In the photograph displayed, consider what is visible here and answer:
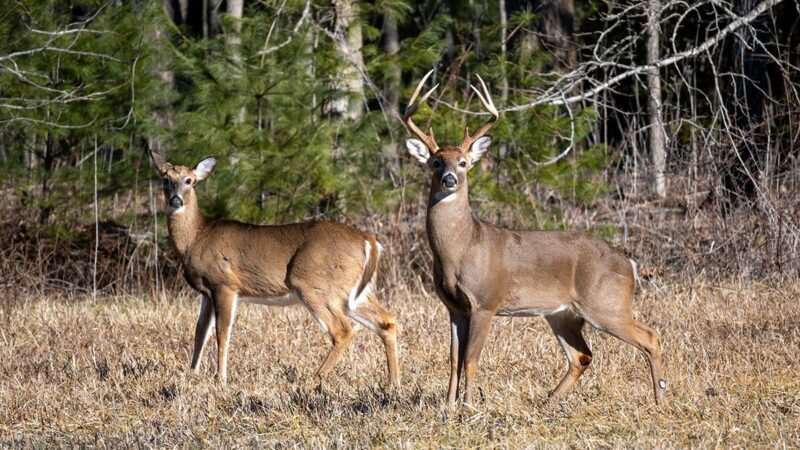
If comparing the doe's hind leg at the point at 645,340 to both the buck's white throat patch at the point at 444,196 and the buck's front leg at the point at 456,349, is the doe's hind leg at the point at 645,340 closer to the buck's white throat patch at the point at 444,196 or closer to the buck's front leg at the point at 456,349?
the buck's front leg at the point at 456,349

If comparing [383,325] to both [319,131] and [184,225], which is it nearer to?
[184,225]

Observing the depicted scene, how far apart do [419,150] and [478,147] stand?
338mm

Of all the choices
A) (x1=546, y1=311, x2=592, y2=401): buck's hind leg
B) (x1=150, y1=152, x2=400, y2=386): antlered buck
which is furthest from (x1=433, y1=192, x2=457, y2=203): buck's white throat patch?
(x1=150, y1=152, x2=400, y2=386): antlered buck

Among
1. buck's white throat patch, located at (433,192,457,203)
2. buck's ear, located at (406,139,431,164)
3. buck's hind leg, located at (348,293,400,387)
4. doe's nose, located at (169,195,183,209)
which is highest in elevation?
buck's ear, located at (406,139,431,164)

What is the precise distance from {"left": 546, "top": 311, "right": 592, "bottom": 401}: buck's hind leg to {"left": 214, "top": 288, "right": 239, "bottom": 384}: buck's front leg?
199cm

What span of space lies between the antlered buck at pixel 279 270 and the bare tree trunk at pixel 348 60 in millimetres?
3101

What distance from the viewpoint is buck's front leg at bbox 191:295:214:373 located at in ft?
24.8

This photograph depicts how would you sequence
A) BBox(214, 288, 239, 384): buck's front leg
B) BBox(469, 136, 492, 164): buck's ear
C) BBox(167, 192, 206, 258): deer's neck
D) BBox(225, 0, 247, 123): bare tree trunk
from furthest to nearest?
1. BBox(225, 0, 247, 123): bare tree trunk
2. BBox(167, 192, 206, 258): deer's neck
3. BBox(214, 288, 239, 384): buck's front leg
4. BBox(469, 136, 492, 164): buck's ear

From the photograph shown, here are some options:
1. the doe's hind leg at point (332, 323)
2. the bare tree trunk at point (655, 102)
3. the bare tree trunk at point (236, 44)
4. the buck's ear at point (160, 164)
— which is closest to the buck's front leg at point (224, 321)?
the doe's hind leg at point (332, 323)

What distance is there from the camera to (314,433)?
17.7 feet

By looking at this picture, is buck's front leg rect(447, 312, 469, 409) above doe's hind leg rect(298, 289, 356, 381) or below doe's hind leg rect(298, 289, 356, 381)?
above

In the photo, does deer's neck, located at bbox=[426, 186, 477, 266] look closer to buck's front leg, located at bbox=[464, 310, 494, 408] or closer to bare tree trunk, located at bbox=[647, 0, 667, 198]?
buck's front leg, located at bbox=[464, 310, 494, 408]

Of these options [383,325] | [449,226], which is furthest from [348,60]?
[449,226]

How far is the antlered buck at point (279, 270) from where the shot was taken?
764cm
